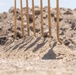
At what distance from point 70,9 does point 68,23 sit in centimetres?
453

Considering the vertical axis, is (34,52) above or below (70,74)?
below

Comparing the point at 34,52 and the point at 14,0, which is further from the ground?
the point at 14,0

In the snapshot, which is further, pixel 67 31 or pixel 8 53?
pixel 67 31

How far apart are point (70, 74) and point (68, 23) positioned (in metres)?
25.1

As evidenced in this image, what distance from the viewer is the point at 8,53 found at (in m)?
22.3

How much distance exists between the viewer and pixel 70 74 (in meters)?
9.20

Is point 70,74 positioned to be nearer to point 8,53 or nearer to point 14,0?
point 8,53

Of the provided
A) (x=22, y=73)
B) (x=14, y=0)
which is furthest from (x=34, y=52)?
(x=22, y=73)

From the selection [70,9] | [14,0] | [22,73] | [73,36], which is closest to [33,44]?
[14,0]

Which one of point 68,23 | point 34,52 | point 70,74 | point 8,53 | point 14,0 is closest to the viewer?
point 70,74

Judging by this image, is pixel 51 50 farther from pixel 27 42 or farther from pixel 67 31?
pixel 67 31

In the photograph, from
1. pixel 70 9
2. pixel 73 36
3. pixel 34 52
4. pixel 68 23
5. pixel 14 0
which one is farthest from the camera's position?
pixel 70 9

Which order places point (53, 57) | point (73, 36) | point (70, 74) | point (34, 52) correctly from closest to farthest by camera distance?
1. point (70, 74)
2. point (53, 57)
3. point (34, 52)
4. point (73, 36)

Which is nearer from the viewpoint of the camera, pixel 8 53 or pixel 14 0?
pixel 8 53
